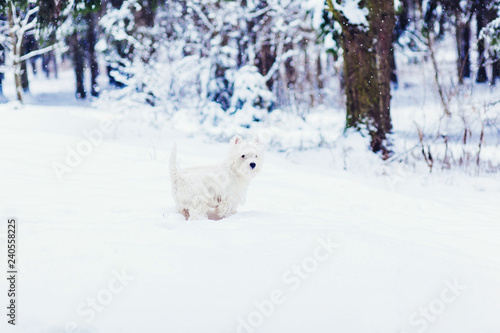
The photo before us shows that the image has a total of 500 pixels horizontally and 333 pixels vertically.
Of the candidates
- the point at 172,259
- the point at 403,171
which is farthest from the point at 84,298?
the point at 403,171

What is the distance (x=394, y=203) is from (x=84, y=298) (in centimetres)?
428

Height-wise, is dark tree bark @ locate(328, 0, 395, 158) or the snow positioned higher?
the snow

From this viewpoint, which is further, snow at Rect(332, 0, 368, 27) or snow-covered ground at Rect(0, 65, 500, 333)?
snow at Rect(332, 0, 368, 27)

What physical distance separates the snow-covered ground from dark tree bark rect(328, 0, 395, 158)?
123 inches

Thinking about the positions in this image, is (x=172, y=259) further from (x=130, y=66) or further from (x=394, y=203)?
(x=130, y=66)

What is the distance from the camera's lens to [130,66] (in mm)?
14398

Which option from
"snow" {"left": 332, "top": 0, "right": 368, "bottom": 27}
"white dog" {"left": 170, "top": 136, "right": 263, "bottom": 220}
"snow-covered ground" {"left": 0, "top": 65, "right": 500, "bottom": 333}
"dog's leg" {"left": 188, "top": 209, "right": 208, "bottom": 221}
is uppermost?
"snow" {"left": 332, "top": 0, "right": 368, "bottom": 27}

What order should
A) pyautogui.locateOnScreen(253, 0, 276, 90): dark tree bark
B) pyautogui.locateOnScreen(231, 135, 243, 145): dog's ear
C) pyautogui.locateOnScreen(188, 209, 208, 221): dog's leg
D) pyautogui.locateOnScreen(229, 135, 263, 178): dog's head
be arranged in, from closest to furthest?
pyautogui.locateOnScreen(188, 209, 208, 221): dog's leg, pyautogui.locateOnScreen(229, 135, 263, 178): dog's head, pyautogui.locateOnScreen(231, 135, 243, 145): dog's ear, pyautogui.locateOnScreen(253, 0, 276, 90): dark tree bark

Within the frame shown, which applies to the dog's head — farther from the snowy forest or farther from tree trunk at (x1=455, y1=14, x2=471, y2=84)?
tree trunk at (x1=455, y1=14, x2=471, y2=84)

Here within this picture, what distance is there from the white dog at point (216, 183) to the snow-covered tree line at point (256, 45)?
15.7 feet

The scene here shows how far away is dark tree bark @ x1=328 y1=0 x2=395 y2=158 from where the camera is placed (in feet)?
29.8

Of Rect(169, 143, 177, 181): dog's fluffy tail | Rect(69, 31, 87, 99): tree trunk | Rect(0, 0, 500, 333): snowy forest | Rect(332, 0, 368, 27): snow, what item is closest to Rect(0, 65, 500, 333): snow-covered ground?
Rect(0, 0, 500, 333): snowy forest

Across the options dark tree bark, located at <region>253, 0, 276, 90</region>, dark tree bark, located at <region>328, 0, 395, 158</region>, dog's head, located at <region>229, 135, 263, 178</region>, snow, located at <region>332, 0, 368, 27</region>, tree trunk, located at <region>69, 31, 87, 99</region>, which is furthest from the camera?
tree trunk, located at <region>69, 31, 87, 99</region>

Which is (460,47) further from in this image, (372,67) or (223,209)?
(223,209)
